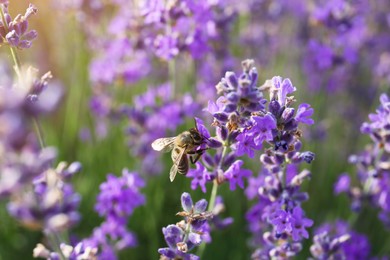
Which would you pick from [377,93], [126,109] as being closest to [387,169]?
[126,109]

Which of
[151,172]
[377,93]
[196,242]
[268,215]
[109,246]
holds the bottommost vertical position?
[196,242]

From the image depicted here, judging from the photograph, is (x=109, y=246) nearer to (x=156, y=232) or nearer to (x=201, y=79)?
(x=156, y=232)

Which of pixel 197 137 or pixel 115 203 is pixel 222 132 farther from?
pixel 115 203

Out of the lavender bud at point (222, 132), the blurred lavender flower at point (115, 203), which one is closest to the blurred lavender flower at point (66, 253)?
the blurred lavender flower at point (115, 203)

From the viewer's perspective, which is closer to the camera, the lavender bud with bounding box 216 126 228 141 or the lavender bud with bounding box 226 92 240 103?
the lavender bud with bounding box 226 92 240 103

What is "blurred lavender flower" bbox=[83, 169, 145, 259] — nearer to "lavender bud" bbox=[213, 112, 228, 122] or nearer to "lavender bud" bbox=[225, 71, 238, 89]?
"lavender bud" bbox=[213, 112, 228, 122]

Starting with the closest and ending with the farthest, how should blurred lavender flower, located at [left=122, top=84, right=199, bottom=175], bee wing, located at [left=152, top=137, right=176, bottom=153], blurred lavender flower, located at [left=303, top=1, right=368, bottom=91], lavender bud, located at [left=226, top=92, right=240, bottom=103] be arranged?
lavender bud, located at [left=226, top=92, right=240, bottom=103], bee wing, located at [left=152, top=137, right=176, bottom=153], blurred lavender flower, located at [left=122, top=84, right=199, bottom=175], blurred lavender flower, located at [left=303, top=1, right=368, bottom=91]

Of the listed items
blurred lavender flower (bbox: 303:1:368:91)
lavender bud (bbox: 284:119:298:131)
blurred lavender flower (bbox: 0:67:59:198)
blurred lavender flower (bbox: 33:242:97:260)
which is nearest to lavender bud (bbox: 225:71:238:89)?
lavender bud (bbox: 284:119:298:131)

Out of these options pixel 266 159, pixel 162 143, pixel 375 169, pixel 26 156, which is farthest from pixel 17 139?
pixel 375 169
